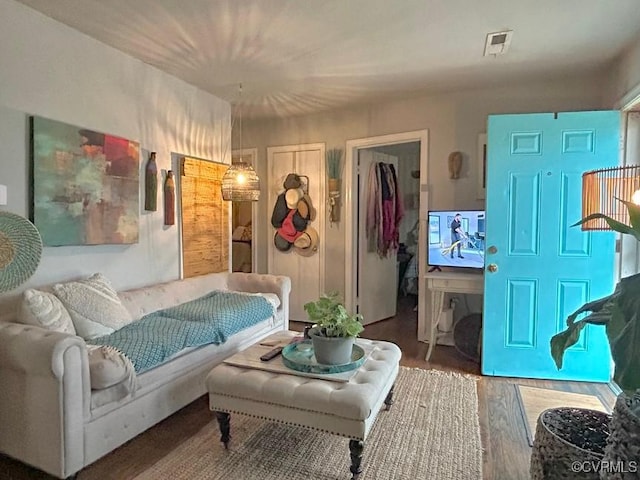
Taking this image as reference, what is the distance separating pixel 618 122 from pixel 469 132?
3.86 ft

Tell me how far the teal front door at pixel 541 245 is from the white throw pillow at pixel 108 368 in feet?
8.38

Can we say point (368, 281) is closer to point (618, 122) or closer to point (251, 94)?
point (251, 94)

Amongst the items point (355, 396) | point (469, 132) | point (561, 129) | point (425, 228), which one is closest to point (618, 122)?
point (561, 129)

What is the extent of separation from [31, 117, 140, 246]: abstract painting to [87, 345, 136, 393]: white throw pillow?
0.96 meters

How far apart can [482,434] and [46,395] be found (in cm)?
223

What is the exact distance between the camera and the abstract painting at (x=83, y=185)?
2561 millimetres

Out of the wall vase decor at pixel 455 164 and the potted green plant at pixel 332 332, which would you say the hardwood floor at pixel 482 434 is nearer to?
the potted green plant at pixel 332 332

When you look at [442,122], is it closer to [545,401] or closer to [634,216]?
[545,401]

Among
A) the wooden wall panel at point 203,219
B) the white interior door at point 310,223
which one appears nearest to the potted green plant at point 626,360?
the wooden wall panel at point 203,219

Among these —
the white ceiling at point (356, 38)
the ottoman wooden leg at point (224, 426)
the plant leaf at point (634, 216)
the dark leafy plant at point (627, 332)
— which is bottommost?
the ottoman wooden leg at point (224, 426)

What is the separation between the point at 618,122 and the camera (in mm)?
3037

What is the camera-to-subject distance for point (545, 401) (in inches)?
112

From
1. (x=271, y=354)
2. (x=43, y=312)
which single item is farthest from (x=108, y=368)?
(x=271, y=354)

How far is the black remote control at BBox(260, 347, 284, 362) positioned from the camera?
2.29 meters
